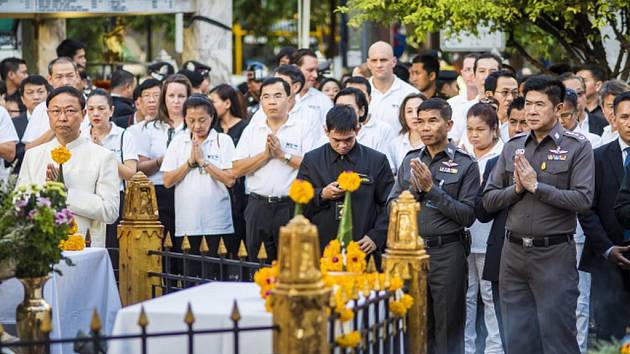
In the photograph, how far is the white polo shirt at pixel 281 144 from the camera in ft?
35.9

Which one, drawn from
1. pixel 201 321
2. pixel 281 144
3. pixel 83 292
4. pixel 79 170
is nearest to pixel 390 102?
pixel 281 144

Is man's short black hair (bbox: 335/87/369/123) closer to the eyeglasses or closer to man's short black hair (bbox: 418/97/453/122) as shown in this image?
man's short black hair (bbox: 418/97/453/122)

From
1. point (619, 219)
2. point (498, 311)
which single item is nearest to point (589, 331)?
point (498, 311)

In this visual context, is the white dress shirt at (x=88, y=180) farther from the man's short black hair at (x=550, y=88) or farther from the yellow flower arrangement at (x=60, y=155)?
the man's short black hair at (x=550, y=88)

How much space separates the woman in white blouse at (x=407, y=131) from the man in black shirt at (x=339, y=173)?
141 cm

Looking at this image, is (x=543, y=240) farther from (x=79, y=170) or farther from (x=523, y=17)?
(x=523, y=17)

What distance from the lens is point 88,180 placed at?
959 cm

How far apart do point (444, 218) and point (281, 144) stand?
223 centimetres

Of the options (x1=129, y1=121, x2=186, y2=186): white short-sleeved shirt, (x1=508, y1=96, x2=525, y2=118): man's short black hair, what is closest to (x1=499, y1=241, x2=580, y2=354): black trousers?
(x1=508, y1=96, x2=525, y2=118): man's short black hair

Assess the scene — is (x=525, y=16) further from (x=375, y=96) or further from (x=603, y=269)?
(x=603, y=269)

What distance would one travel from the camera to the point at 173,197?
12.0 metres

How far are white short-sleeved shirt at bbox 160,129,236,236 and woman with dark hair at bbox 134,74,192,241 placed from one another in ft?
2.19

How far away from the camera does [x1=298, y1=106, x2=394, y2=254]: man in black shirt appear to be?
31.5ft

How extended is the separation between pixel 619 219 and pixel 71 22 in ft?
77.5
